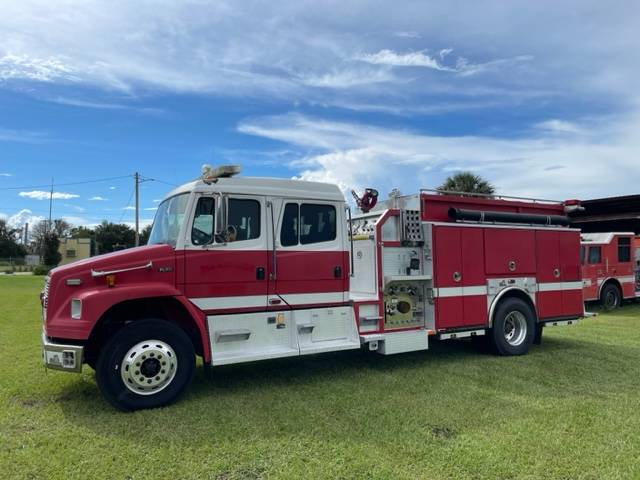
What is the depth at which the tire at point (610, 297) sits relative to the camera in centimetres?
1655

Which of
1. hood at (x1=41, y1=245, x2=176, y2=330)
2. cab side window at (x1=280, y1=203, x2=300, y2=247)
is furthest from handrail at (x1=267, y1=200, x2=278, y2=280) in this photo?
hood at (x1=41, y1=245, x2=176, y2=330)

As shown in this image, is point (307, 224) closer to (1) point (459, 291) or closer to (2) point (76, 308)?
(1) point (459, 291)

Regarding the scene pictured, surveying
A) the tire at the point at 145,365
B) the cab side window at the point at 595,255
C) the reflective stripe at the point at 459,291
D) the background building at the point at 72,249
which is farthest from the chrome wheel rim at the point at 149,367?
the background building at the point at 72,249

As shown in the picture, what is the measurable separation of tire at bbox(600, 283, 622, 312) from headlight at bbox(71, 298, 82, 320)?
1616 cm

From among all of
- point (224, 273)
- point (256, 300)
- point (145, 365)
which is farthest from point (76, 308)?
point (256, 300)

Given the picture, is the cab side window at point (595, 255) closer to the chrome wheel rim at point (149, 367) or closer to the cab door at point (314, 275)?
the cab door at point (314, 275)

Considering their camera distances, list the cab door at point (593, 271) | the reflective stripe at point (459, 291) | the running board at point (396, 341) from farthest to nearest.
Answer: the cab door at point (593, 271), the reflective stripe at point (459, 291), the running board at point (396, 341)

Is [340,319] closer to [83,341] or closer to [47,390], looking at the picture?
[83,341]

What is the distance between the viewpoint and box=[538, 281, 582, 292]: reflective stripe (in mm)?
9117

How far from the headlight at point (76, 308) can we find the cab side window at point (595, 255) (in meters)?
15.7

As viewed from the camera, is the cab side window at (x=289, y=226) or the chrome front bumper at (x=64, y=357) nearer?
the chrome front bumper at (x=64, y=357)

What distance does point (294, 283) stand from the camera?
671 centimetres

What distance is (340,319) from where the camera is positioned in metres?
7.02

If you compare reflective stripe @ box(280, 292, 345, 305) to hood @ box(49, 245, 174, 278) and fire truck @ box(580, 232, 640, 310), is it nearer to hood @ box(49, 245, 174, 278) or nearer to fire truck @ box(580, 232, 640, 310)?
hood @ box(49, 245, 174, 278)
